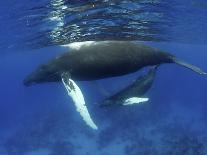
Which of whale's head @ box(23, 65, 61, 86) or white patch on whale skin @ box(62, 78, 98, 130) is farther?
whale's head @ box(23, 65, 61, 86)

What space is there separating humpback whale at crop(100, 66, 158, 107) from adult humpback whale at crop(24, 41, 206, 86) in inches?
14.3

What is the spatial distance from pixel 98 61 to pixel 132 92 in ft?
3.77

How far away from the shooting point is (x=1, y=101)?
10456cm

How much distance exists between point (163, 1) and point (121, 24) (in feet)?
16.2

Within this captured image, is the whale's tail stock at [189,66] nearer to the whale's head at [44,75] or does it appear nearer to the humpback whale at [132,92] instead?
the humpback whale at [132,92]

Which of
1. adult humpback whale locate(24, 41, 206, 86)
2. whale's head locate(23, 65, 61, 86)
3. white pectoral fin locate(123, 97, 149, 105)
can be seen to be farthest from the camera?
whale's head locate(23, 65, 61, 86)

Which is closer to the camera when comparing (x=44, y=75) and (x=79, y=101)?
(x=79, y=101)

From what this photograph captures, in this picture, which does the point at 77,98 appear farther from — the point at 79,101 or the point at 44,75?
the point at 44,75

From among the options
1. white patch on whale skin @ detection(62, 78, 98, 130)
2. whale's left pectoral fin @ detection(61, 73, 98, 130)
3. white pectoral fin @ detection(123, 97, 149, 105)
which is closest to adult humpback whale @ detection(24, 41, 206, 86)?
whale's left pectoral fin @ detection(61, 73, 98, 130)

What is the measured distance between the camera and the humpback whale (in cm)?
920

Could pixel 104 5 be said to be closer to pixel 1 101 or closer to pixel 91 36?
pixel 91 36

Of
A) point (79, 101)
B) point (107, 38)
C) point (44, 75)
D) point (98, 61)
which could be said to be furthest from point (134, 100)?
point (107, 38)

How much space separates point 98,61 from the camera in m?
9.37

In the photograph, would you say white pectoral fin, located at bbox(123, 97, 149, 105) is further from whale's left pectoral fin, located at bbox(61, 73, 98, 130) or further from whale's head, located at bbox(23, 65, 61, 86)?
whale's head, located at bbox(23, 65, 61, 86)
